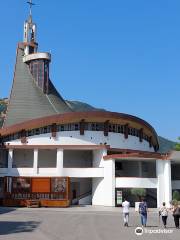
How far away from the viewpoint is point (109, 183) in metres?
38.6

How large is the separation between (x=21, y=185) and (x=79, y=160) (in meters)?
10.9

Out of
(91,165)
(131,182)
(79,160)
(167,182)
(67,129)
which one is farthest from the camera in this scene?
(79,160)

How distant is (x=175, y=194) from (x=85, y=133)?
12.0 m

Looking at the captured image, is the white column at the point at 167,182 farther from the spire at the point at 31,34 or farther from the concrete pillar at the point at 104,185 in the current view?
the spire at the point at 31,34

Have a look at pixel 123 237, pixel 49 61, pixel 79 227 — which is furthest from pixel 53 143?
pixel 123 237

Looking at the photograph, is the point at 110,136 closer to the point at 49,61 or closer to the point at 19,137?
the point at 19,137

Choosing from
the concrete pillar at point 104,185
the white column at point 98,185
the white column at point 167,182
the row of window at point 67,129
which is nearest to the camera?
the concrete pillar at point 104,185

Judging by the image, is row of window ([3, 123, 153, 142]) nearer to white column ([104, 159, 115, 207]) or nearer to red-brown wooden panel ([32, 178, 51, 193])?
white column ([104, 159, 115, 207])

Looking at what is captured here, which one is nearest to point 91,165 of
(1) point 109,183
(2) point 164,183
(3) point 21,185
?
(1) point 109,183

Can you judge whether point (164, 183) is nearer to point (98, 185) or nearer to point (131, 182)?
point (131, 182)

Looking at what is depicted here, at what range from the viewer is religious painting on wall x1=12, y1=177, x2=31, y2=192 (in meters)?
35.5

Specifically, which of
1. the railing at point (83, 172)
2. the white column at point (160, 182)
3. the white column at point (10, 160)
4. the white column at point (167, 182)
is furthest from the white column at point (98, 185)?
the white column at point (10, 160)

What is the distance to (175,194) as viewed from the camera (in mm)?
37750

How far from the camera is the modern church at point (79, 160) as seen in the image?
35781 millimetres
